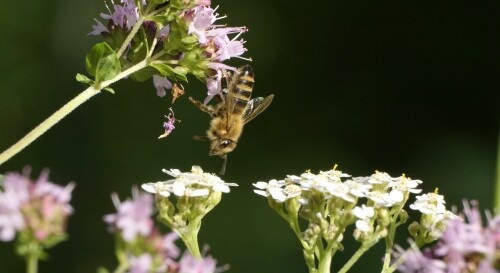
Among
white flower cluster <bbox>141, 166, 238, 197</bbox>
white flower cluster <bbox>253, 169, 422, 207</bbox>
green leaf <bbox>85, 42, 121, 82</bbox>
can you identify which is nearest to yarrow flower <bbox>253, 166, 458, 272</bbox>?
white flower cluster <bbox>253, 169, 422, 207</bbox>

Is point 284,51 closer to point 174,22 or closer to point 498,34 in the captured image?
point 498,34

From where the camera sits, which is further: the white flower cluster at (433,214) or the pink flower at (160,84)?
the pink flower at (160,84)

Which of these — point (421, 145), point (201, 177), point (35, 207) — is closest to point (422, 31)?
point (421, 145)

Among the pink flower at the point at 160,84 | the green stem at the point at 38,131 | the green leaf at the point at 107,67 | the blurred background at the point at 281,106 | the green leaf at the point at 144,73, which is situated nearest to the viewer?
the green stem at the point at 38,131

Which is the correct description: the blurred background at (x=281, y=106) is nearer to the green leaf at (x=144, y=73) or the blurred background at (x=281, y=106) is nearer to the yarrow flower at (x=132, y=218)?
the green leaf at (x=144, y=73)

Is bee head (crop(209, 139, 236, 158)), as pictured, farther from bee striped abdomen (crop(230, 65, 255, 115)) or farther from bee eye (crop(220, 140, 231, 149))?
bee striped abdomen (crop(230, 65, 255, 115))

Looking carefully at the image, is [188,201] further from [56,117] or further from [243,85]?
[243,85]

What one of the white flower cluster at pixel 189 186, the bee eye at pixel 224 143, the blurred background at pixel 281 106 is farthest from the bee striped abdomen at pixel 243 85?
the blurred background at pixel 281 106
